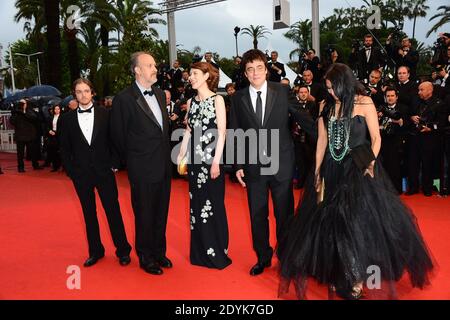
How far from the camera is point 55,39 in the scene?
18.0 meters

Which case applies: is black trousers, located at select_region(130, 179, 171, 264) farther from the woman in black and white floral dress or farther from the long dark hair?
the long dark hair

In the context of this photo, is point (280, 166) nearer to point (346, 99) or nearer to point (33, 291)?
point (346, 99)

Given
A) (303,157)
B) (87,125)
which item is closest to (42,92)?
(303,157)

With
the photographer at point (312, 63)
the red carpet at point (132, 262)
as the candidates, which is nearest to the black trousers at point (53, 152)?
the red carpet at point (132, 262)

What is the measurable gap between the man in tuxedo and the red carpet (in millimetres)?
3587

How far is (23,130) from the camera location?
12.1 metres

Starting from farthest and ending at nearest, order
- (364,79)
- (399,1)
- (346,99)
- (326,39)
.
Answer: (399,1) < (326,39) < (364,79) < (346,99)

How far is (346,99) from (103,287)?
2539 mm

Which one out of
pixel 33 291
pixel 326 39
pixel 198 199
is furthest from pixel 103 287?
pixel 326 39

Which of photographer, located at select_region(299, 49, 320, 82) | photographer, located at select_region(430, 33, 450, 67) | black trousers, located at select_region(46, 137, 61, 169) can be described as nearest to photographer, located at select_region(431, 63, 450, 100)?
photographer, located at select_region(430, 33, 450, 67)

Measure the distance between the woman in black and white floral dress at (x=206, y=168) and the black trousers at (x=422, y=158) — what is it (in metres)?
4.18

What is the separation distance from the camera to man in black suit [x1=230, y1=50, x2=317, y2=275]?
4.10m

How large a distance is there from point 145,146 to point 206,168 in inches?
23.6
